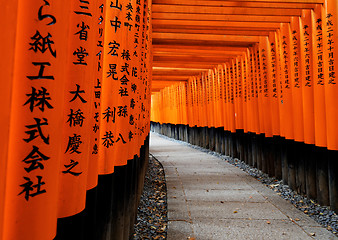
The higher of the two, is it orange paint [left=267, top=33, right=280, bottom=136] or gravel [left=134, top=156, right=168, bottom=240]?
orange paint [left=267, top=33, right=280, bottom=136]

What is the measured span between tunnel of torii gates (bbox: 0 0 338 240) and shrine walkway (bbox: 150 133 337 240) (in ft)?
2.73

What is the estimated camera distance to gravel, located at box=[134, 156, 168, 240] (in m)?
3.95

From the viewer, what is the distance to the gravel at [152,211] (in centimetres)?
395

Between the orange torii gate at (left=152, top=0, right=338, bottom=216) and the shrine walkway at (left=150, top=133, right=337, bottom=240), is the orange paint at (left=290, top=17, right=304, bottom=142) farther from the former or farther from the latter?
the shrine walkway at (left=150, top=133, right=337, bottom=240)

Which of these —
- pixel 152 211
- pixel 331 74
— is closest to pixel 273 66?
pixel 331 74

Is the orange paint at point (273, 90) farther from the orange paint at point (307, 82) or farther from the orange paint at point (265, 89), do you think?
the orange paint at point (307, 82)

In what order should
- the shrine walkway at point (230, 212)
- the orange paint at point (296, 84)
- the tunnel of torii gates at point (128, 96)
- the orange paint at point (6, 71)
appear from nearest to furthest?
the orange paint at point (6, 71)
the tunnel of torii gates at point (128, 96)
the shrine walkway at point (230, 212)
the orange paint at point (296, 84)

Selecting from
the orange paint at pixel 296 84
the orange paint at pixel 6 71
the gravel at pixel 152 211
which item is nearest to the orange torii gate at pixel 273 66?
the orange paint at pixel 296 84

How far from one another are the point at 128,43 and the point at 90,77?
4.30 ft

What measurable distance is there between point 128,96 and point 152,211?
2.95m

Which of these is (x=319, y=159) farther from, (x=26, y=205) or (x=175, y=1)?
(x=26, y=205)

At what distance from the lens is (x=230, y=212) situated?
15.5ft

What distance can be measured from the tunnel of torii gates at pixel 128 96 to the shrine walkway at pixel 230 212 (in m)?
0.83

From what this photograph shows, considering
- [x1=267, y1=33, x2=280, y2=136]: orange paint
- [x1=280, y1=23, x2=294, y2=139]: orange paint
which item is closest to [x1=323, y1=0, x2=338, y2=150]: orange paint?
[x1=280, y1=23, x2=294, y2=139]: orange paint
